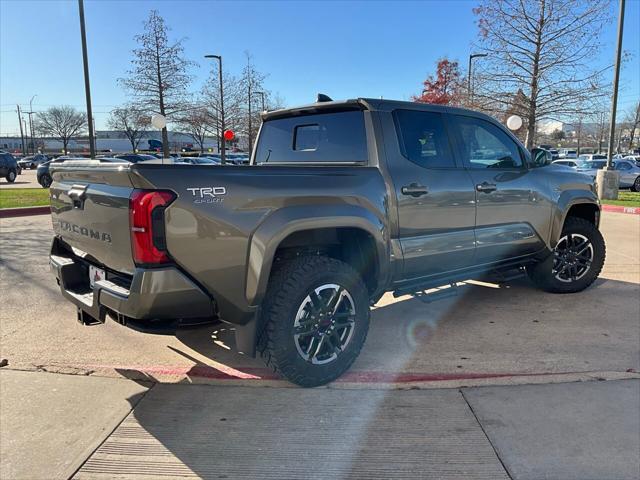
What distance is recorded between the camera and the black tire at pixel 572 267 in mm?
5512

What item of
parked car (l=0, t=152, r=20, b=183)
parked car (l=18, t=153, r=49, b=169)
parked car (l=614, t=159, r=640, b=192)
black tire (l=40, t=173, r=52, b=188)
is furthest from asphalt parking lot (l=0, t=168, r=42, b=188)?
parked car (l=614, t=159, r=640, b=192)

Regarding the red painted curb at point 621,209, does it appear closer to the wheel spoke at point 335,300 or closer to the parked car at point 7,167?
the wheel spoke at point 335,300

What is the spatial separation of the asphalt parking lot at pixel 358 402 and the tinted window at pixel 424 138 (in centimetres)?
154

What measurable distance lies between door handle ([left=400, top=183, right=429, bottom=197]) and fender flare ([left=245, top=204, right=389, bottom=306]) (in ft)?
1.52

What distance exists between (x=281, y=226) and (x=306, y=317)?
0.68 meters

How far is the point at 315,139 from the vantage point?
4172 mm

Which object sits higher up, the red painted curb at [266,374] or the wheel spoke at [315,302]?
the wheel spoke at [315,302]

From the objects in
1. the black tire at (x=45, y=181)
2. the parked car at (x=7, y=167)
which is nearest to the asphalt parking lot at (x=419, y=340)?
the black tire at (x=45, y=181)

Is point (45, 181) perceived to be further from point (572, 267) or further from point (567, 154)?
point (567, 154)

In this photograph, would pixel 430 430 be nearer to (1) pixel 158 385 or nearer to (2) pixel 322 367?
(2) pixel 322 367

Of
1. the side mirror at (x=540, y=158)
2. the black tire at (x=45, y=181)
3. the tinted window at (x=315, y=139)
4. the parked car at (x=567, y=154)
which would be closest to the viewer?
the tinted window at (x=315, y=139)

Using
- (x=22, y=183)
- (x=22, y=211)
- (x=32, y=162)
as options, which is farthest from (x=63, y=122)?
(x=22, y=211)

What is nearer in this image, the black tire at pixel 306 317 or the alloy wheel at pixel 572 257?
the black tire at pixel 306 317

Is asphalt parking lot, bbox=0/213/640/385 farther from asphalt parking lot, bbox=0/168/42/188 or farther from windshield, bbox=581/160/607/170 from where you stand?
asphalt parking lot, bbox=0/168/42/188
